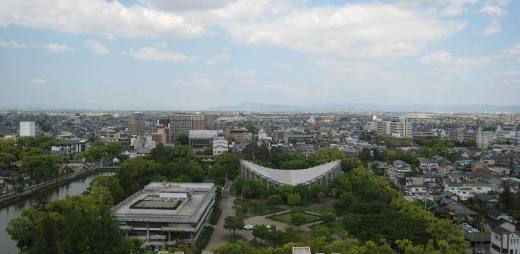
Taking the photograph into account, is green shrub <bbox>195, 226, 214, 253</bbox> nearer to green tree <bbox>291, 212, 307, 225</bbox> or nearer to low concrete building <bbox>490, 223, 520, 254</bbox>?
green tree <bbox>291, 212, 307, 225</bbox>

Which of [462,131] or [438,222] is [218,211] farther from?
[462,131]

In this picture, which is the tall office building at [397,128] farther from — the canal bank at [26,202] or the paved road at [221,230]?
the paved road at [221,230]

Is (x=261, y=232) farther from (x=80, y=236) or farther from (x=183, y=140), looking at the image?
(x=183, y=140)

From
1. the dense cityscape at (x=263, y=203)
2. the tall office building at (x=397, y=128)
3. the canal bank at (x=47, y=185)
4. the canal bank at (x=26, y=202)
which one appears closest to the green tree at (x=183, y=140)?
the dense cityscape at (x=263, y=203)

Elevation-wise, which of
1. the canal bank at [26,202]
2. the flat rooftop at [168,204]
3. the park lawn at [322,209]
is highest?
the flat rooftop at [168,204]

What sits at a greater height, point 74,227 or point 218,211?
point 74,227

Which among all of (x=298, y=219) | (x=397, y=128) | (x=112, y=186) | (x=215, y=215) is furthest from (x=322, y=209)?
(x=397, y=128)

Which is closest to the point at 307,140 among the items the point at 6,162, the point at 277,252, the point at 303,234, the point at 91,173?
the point at 91,173
